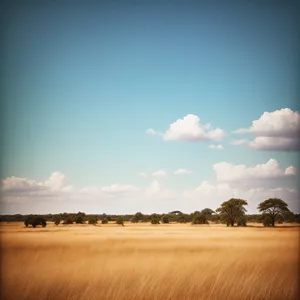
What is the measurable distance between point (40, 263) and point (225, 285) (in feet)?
7.84

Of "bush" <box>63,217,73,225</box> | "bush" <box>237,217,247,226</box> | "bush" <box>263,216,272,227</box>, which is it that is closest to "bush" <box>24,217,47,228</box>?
"bush" <box>63,217,73,225</box>

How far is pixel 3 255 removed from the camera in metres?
4.26

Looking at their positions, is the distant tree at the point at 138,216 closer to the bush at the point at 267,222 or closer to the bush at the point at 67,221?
the bush at the point at 67,221

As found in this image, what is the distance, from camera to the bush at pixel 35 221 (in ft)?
15.2

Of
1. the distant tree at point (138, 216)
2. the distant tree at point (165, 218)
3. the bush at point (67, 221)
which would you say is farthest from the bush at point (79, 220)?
the distant tree at point (165, 218)

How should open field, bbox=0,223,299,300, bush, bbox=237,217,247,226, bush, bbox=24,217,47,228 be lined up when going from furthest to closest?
bush, bbox=237,217,247,226
bush, bbox=24,217,47,228
open field, bbox=0,223,299,300

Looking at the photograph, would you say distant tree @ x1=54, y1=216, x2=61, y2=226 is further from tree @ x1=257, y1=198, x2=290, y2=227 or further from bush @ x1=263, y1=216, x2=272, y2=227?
bush @ x1=263, y1=216, x2=272, y2=227

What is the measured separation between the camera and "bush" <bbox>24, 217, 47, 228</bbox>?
15.2ft

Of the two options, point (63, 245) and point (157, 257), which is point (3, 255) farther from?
point (157, 257)

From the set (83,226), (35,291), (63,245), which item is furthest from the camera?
(83,226)

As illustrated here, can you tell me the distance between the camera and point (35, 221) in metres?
5.02

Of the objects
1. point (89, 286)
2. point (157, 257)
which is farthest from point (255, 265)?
point (89, 286)

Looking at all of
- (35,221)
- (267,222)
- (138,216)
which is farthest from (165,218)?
(267,222)

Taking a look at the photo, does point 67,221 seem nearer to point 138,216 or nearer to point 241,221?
point 138,216
